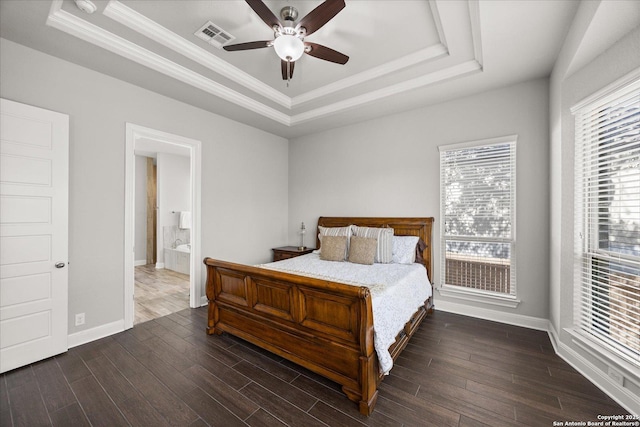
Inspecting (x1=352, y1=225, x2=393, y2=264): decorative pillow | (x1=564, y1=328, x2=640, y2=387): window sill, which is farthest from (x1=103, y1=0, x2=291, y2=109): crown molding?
(x1=564, y1=328, x2=640, y2=387): window sill

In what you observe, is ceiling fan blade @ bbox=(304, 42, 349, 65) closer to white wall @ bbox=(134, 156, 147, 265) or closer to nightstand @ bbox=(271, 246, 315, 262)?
nightstand @ bbox=(271, 246, 315, 262)

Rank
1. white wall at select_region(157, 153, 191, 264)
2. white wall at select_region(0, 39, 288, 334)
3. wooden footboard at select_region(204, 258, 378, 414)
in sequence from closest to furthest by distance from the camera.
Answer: wooden footboard at select_region(204, 258, 378, 414)
white wall at select_region(0, 39, 288, 334)
white wall at select_region(157, 153, 191, 264)

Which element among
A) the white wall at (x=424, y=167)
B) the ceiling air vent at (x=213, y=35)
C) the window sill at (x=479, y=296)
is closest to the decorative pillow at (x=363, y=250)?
the white wall at (x=424, y=167)

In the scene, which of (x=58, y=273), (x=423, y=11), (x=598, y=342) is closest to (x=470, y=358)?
(x=598, y=342)

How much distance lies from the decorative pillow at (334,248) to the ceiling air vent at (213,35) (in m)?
2.65

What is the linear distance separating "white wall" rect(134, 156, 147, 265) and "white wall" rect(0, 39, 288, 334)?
3.84 meters

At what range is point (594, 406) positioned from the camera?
179 centimetres

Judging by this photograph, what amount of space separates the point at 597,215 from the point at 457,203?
142cm

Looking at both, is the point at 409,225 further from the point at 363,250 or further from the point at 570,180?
the point at 570,180

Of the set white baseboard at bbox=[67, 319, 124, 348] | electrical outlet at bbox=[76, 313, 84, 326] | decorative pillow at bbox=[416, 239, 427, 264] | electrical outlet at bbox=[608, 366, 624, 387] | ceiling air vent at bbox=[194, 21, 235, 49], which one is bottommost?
white baseboard at bbox=[67, 319, 124, 348]

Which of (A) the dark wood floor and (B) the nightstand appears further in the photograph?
(B) the nightstand

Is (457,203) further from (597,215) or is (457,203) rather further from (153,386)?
(153,386)

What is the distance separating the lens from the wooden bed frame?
6.02 ft

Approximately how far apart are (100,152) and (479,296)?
487 centimetres
